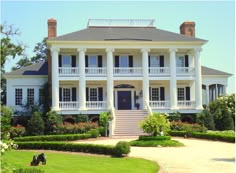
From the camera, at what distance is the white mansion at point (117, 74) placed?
42.2 m

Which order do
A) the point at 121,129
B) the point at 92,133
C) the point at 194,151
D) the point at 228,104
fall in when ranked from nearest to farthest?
1. the point at 194,151
2. the point at 92,133
3. the point at 121,129
4. the point at 228,104

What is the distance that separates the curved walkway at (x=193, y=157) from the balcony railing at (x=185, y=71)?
13.7m

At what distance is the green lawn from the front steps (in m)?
13.7

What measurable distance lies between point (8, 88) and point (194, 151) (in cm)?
2467

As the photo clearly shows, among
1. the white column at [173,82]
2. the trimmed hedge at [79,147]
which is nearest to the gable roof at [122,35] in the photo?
the white column at [173,82]

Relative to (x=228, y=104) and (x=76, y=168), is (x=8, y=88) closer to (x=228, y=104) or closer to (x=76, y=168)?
(x=228, y=104)

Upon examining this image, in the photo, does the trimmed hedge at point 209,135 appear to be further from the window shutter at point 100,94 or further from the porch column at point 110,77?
the window shutter at point 100,94

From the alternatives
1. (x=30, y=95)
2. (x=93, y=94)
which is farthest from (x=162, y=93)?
(x=30, y=95)

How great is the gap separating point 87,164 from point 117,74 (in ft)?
77.1

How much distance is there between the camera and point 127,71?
4378 cm

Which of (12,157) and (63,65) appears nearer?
(12,157)

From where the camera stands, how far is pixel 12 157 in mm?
23078

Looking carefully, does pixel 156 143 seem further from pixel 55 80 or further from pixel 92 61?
pixel 92 61

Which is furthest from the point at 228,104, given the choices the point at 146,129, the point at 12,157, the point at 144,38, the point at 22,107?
the point at 12,157
